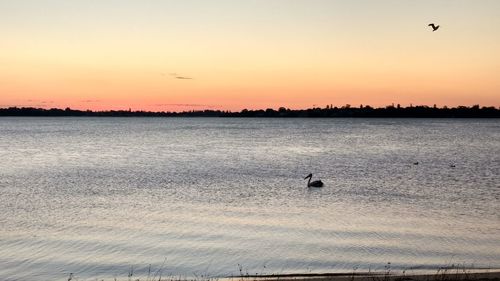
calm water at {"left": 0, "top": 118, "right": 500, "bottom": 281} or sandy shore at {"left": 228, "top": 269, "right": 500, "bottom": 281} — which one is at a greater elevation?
sandy shore at {"left": 228, "top": 269, "right": 500, "bottom": 281}

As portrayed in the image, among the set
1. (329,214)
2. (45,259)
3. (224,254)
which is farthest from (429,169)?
(45,259)

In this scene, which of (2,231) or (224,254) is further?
(2,231)

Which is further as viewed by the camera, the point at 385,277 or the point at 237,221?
the point at 237,221

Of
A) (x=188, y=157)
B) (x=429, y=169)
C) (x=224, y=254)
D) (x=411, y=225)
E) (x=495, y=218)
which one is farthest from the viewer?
(x=188, y=157)

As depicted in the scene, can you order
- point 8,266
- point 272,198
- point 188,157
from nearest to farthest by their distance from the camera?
point 8,266
point 272,198
point 188,157

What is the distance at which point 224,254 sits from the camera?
18.2 meters

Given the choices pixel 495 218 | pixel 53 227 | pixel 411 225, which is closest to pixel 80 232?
pixel 53 227

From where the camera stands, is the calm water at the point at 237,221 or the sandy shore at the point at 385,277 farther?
the calm water at the point at 237,221

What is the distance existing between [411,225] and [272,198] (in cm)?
1008

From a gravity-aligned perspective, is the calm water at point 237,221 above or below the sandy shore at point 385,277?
below

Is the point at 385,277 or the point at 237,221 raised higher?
the point at 385,277

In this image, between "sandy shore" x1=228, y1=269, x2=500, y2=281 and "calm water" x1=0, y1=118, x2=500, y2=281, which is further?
"calm water" x1=0, y1=118, x2=500, y2=281

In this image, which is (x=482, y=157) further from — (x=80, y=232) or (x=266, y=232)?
(x=80, y=232)

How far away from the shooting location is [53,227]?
74.7 feet
